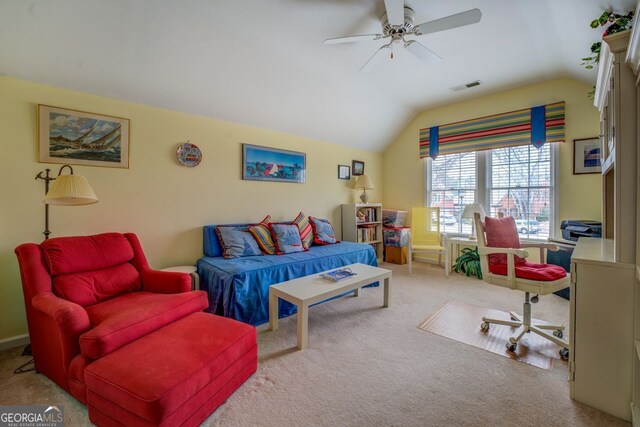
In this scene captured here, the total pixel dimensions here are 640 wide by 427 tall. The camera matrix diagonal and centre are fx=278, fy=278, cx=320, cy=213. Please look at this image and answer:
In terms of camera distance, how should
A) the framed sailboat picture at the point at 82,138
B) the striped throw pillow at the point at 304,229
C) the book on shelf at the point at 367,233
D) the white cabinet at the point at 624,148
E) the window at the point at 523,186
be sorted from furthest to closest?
the book on shelf at the point at 367,233, the window at the point at 523,186, the striped throw pillow at the point at 304,229, the framed sailboat picture at the point at 82,138, the white cabinet at the point at 624,148

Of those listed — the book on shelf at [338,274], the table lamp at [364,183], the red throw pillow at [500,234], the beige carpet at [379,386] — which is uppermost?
the table lamp at [364,183]

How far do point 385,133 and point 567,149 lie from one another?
103 inches

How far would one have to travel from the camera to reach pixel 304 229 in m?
3.85

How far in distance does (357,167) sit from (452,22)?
3148 millimetres

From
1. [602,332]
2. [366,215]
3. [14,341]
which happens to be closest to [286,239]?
[366,215]

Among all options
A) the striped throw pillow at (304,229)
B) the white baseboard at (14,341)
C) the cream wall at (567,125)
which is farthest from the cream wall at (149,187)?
the cream wall at (567,125)

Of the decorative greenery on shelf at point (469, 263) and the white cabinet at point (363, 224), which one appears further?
the white cabinet at point (363, 224)

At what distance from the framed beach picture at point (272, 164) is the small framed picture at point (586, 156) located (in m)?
3.64

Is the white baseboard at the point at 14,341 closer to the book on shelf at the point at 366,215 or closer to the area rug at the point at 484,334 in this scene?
the area rug at the point at 484,334

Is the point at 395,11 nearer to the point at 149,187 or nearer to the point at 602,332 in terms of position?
the point at 602,332

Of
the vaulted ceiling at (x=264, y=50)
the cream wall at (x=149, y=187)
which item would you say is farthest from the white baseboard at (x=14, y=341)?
the vaulted ceiling at (x=264, y=50)

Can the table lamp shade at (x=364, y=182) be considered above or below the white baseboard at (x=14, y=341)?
above

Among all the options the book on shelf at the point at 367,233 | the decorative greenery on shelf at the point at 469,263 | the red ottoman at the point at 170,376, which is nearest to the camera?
the red ottoman at the point at 170,376

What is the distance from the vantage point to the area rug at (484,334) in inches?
81.3
